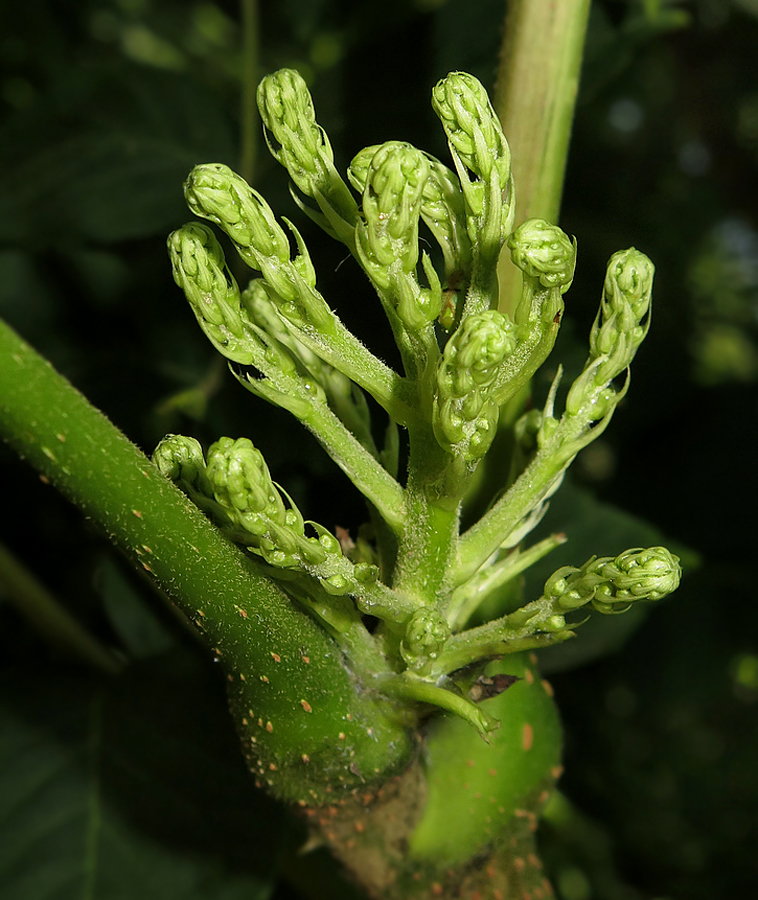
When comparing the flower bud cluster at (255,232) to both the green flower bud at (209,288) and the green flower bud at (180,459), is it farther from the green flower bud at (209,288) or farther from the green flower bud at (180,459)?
the green flower bud at (180,459)

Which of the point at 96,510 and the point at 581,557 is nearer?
the point at 96,510

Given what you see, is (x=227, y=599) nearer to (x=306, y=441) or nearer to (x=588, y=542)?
(x=306, y=441)

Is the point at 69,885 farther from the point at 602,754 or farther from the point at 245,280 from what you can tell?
the point at 602,754

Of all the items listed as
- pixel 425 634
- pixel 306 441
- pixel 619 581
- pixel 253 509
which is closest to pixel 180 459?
pixel 253 509

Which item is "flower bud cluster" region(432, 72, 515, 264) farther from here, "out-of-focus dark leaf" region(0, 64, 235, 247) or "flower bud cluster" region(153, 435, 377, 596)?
"out-of-focus dark leaf" region(0, 64, 235, 247)

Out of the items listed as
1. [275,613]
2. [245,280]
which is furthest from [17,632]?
[275,613]

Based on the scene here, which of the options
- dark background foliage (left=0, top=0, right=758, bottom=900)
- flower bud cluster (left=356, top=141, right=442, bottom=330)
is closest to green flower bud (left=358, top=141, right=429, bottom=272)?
flower bud cluster (left=356, top=141, right=442, bottom=330)

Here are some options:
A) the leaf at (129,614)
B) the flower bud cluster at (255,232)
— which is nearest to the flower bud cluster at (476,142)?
the flower bud cluster at (255,232)
